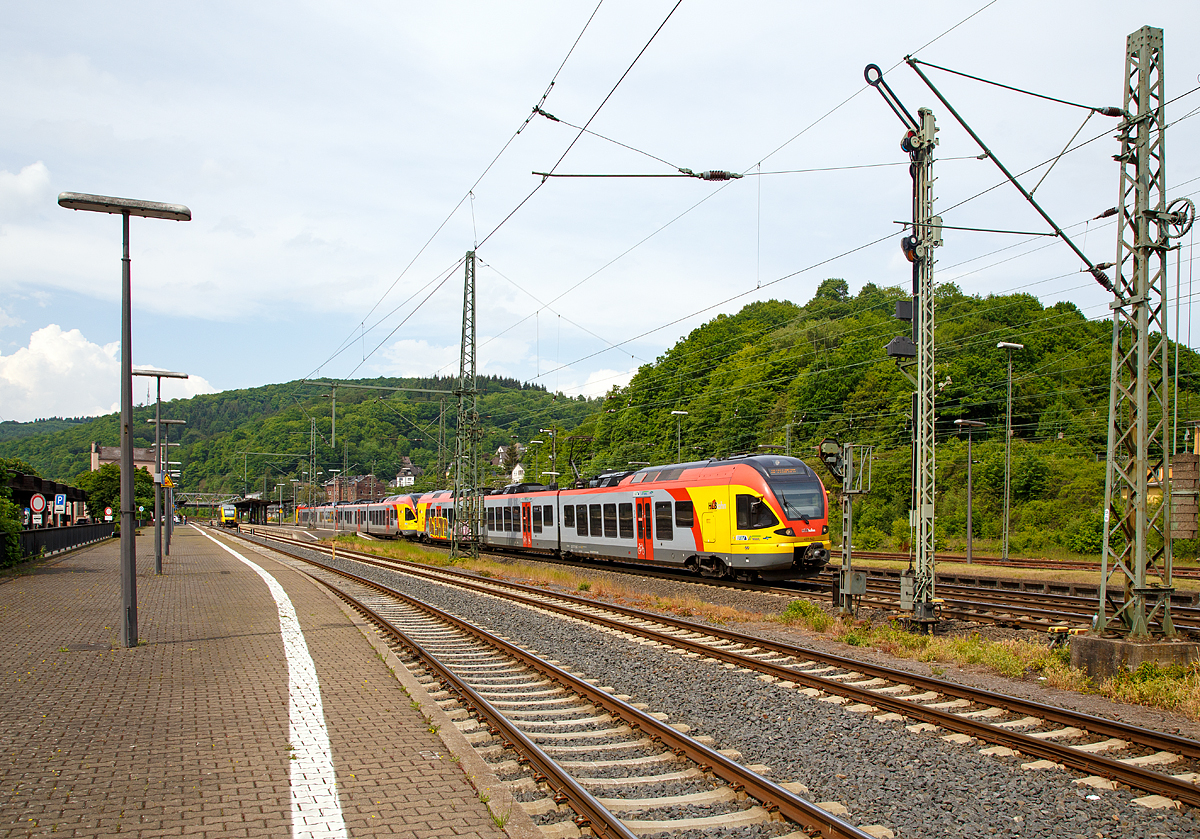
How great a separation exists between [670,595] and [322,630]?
859 centimetres

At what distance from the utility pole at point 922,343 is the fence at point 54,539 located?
87.9 feet

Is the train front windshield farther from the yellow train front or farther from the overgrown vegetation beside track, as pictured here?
the overgrown vegetation beside track

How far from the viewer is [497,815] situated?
17.3ft

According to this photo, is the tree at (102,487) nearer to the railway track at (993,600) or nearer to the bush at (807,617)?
the railway track at (993,600)

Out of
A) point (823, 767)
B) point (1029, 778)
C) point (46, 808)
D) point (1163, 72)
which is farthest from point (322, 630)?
point (1163, 72)

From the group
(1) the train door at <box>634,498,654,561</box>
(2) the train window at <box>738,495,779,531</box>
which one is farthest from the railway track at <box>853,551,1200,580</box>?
(1) the train door at <box>634,498,654,561</box>

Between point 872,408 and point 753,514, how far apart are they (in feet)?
113

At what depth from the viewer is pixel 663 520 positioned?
23.3 metres

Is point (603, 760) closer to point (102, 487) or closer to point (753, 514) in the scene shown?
point (753, 514)

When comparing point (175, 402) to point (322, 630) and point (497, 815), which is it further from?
point (497, 815)

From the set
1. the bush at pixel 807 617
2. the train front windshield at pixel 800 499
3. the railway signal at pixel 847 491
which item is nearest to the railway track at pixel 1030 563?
the train front windshield at pixel 800 499

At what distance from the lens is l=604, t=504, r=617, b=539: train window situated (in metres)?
26.3

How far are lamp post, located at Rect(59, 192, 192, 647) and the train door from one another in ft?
48.0

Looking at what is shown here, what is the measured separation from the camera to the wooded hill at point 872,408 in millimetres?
41562
